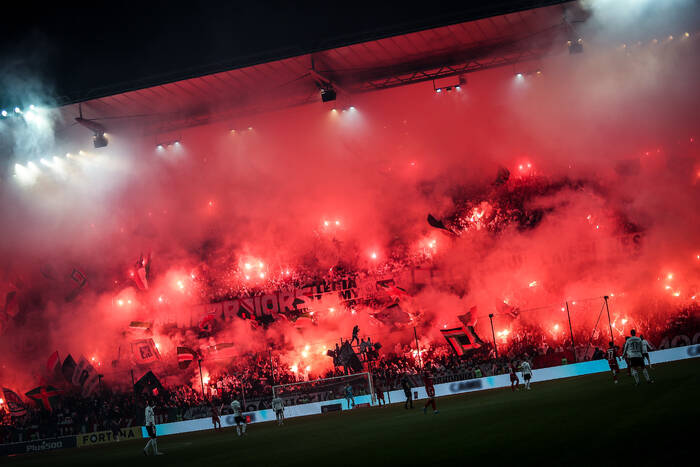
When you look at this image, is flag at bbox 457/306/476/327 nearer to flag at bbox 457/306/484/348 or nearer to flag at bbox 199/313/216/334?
flag at bbox 457/306/484/348

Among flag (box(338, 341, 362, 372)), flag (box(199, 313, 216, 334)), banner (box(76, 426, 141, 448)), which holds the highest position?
flag (box(199, 313, 216, 334))

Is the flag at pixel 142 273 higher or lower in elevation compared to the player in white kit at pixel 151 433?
higher

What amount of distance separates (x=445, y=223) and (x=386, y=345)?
8.84 metres

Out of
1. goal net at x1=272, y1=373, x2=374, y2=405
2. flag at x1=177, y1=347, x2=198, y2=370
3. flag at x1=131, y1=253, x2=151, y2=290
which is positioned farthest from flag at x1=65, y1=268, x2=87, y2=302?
goal net at x1=272, y1=373, x2=374, y2=405

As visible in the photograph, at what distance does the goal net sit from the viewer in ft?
106

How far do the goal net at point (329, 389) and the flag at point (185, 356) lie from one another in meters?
9.47

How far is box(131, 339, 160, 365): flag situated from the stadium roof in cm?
1469

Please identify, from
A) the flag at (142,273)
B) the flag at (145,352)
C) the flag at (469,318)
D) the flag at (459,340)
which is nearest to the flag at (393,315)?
the flag at (459,340)

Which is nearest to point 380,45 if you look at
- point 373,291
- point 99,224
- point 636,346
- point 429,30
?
point 429,30

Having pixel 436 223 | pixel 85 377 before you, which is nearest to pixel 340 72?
pixel 436 223

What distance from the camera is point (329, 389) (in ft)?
106

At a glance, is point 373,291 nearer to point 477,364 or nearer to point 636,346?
point 477,364

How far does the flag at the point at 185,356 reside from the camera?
39.7m

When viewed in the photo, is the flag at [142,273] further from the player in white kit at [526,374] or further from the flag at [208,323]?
the player in white kit at [526,374]
